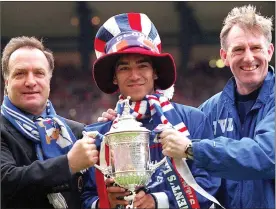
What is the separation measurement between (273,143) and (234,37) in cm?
61

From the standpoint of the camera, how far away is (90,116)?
272 inches

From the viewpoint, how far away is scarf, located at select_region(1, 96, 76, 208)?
111 inches

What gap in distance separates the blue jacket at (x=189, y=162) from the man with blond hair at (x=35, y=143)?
0.06 metres

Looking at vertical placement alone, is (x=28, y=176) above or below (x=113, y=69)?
below

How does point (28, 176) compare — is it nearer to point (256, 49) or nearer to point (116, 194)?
point (116, 194)

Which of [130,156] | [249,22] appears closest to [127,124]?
[130,156]

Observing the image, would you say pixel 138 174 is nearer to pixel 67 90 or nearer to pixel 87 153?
pixel 87 153

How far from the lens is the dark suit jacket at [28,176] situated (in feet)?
8.58

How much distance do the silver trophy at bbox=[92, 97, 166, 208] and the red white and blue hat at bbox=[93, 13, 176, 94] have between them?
0.38m

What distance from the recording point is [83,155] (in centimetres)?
256

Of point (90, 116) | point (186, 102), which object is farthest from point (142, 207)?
point (186, 102)

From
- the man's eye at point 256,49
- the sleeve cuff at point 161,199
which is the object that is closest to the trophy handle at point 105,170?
the sleeve cuff at point 161,199

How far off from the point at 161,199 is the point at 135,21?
2.70ft

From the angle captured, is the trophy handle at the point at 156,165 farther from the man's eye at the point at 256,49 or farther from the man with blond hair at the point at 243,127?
the man's eye at the point at 256,49
